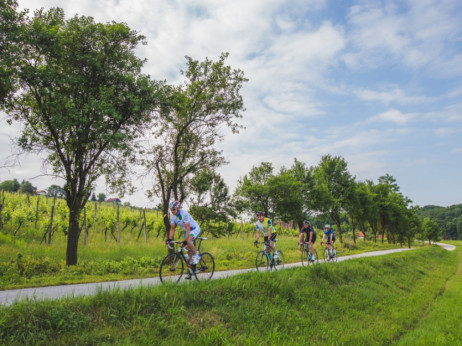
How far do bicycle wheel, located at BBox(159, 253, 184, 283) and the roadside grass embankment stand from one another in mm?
1233

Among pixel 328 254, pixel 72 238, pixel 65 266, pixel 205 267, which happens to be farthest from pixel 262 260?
pixel 72 238

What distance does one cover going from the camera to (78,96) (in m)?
13.4

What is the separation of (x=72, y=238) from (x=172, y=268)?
787cm

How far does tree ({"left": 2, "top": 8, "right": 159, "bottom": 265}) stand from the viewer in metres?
12.3

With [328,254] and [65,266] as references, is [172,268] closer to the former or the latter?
[65,266]

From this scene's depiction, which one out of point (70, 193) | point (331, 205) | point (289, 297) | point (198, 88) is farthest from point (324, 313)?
point (331, 205)

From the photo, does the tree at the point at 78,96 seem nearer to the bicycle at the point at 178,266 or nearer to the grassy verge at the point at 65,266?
the grassy verge at the point at 65,266

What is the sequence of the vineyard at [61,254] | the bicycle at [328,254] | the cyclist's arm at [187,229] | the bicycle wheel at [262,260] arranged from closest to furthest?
the cyclist's arm at [187,229] < the vineyard at [61,254] < the bicycle wheel at [262,260] < the bicycle at [328,254]

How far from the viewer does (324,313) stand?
815 centimetres

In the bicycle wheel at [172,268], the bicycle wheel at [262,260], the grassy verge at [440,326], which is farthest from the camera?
the bicycle wheel at [262,260]

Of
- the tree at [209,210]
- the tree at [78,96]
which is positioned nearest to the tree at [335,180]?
the tree at [209,210]

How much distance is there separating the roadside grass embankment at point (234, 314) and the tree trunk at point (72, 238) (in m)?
9.14

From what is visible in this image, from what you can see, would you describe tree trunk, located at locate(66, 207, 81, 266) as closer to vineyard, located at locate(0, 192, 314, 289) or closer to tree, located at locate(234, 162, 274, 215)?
vineyard, located at locate(0, 192, 314, 289)

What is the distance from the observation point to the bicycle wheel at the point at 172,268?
26.2ft
